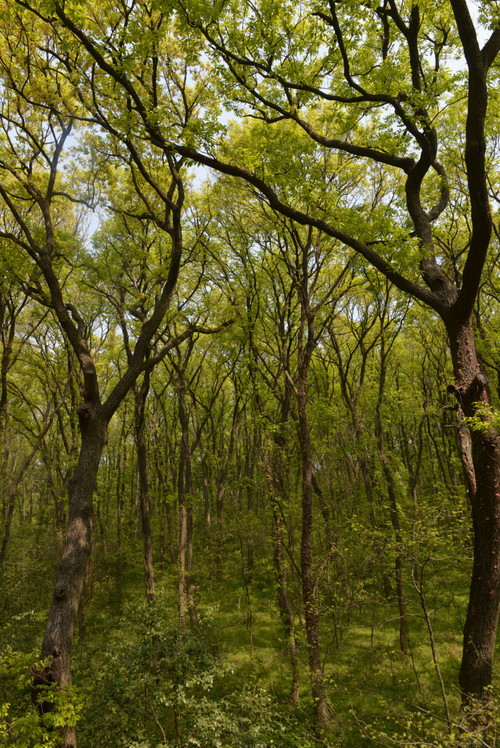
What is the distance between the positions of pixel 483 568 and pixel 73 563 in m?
5.41

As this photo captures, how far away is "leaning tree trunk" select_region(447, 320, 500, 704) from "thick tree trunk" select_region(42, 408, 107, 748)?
497cm

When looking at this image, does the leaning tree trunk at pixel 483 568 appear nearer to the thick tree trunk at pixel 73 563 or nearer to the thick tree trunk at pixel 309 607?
the thick tree trunk at pixel 309 607

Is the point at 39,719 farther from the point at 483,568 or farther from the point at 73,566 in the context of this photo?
the point at 483,568

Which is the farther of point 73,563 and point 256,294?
point 256,294

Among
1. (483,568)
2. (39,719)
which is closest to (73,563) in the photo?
(39,719)

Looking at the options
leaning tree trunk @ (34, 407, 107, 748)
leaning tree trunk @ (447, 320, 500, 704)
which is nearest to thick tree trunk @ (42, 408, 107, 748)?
leaning tree trunk @ (34, 407, 107, 748)

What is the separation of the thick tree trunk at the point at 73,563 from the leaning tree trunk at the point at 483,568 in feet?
16.3

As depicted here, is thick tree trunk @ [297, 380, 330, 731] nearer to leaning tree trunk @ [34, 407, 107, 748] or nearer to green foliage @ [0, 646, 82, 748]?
leaning tree trunk @ [34, 407, 107, 748]

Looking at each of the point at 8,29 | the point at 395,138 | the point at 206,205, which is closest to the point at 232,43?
the point at 395,138

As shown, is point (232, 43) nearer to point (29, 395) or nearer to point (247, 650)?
point (247, 650)

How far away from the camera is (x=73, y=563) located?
217 inches

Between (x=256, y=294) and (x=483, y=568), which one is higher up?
(x=256, y=294)

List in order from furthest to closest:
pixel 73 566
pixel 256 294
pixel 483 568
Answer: pixel 256 294 → pixel 73 566 → pixel 483 568

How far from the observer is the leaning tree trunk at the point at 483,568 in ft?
14.7
